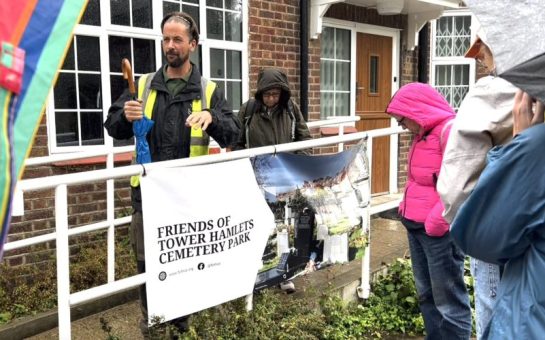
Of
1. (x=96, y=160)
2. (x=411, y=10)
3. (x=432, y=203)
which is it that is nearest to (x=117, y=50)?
(x=96, y=160)

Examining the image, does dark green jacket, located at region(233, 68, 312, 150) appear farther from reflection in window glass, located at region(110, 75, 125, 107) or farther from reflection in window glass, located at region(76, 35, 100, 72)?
reflection in window glass, located at region(76, 35, 100, 72)

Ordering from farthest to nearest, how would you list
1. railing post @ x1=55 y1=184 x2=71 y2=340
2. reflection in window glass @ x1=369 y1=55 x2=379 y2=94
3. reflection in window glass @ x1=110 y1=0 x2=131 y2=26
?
reflection in window glass @ x1=369 y1=55 x2=379 y2=94 → reflection in window glass @ x1=110 y1=0 x2=131 y2=26 → railing post @ x1=55 y1=184 x2=71 y2=340

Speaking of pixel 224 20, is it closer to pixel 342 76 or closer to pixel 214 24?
pixel 214 24

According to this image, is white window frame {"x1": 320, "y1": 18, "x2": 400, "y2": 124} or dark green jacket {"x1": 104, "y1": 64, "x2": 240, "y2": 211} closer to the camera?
dark green jacket {"x1": 104, "y1": 64, "x2": 240, "y2": 211}

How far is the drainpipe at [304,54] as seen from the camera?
20.0ft

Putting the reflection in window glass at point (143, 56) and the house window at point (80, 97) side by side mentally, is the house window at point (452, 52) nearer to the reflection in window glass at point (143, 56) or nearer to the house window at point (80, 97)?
the reflection in window glass at point (143, 56)

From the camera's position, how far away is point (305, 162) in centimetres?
350

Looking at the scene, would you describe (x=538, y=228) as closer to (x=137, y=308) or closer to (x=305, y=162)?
(x=305, y=162)

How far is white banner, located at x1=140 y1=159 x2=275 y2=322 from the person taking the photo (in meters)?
2.61

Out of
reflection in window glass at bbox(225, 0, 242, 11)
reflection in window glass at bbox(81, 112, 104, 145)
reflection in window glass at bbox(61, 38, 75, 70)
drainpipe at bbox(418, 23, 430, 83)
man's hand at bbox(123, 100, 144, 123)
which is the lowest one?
reflection in window glass at bbox(81, 112, 104, 145)

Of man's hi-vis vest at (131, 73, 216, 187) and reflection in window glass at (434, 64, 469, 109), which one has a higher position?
reflection in window glass at (434, 64, 469, 109)

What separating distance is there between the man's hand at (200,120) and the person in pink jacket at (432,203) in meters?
1.07

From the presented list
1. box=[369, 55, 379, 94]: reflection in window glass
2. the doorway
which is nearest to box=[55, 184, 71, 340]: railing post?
the doorway

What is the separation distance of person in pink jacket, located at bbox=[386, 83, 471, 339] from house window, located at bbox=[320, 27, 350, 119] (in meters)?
3.74
